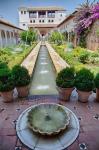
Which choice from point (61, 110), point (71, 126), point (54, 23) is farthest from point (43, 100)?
point (54, 23)

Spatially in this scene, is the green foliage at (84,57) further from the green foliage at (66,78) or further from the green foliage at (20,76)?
the green foliage at (20,76)

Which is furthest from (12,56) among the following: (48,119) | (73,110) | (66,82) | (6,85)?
(48,119)

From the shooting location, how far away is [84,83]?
494 centimetres

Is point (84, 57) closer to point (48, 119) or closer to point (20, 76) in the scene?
point (20, 76)

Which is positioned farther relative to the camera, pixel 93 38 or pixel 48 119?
pixel 93 38

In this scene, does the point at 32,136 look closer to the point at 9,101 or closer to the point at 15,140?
the point at 15,140

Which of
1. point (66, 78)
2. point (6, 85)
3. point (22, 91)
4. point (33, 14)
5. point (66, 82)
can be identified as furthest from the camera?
point (33, 14)

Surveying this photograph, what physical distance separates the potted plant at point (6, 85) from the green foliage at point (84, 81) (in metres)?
1.92

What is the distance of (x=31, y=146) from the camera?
325 centimetres

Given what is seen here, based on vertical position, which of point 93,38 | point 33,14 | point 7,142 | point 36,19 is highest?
point 33,14

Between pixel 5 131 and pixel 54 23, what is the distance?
59283mm

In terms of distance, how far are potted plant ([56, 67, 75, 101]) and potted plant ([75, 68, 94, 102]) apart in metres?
0.17

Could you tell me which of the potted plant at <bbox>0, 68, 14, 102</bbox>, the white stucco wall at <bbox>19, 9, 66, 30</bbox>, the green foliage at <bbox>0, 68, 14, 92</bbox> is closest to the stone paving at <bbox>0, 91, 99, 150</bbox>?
the potted plant at <bbox>0, 68, 14, 102</bbox>

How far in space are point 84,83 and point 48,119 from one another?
1.76 m
